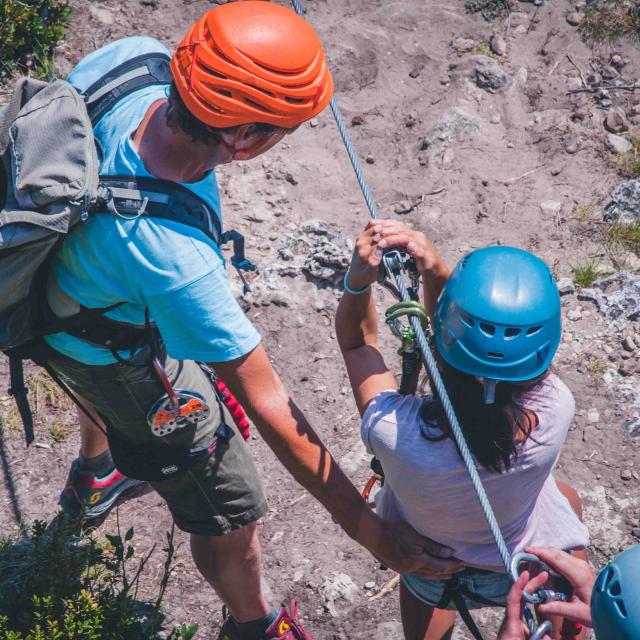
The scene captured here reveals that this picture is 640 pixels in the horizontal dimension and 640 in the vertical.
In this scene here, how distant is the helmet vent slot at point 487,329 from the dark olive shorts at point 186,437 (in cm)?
120

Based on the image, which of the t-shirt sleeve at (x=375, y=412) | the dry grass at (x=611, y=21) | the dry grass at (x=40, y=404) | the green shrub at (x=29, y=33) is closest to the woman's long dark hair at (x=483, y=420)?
the t-shirt sleeve at (x=375, y=412)

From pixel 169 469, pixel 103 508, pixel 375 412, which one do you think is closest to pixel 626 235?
pixel 375 412

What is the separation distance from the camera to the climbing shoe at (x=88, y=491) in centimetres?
397

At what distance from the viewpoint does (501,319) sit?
7.61ft

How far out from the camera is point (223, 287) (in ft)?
8.05

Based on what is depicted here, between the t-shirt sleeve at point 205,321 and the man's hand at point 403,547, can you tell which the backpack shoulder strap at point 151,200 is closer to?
the t-shirt sleeve at point 205,321

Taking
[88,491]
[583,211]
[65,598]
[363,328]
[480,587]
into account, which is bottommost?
[88,491]

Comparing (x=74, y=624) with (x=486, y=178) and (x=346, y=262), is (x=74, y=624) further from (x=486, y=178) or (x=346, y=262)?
(x=486, y=178)

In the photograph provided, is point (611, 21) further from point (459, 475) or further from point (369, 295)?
point (459, 475)

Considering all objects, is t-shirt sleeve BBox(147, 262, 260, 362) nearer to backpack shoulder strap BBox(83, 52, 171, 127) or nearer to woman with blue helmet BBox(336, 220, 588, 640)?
woman with blue helmet BBox(336, 220, 588, 640)

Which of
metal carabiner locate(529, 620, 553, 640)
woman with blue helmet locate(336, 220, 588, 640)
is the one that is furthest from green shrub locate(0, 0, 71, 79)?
metal carabiner locate(529, 620, 553, 640)

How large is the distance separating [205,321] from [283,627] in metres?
1.68

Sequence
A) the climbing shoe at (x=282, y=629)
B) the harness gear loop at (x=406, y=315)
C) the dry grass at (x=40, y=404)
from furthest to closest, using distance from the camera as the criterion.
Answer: the dry grass at (x=40, y=404) < the climbing shoe at (x=282, y=629) < the harness gear loop at (x=406, y=315)

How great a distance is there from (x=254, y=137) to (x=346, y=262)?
2.42 metres
